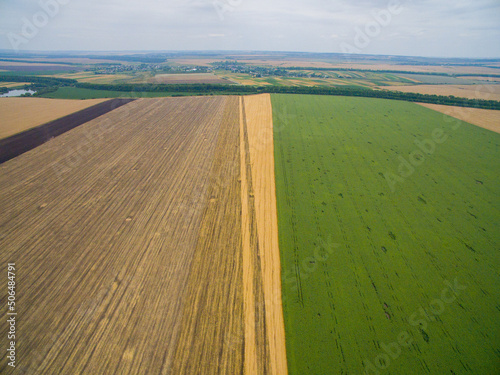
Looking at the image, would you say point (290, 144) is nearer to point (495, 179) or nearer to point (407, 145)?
point (407, 145)

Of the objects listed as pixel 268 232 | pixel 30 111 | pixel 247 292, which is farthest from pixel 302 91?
pixel 30 111

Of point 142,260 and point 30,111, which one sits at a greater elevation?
point 30,111

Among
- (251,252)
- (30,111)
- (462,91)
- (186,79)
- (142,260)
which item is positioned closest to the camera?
(142,260)

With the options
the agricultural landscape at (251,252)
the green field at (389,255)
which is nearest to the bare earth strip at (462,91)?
the agricultural landscape at (251,252)

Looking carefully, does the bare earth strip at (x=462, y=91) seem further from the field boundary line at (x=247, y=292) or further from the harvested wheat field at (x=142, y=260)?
the field boundary line at (x=247, y=292)

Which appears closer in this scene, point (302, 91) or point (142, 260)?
point (142, 260)

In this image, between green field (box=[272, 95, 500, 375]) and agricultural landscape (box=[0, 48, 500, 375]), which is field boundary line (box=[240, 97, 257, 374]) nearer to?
agricultural landscape (box=[0, 48, 500, 375])

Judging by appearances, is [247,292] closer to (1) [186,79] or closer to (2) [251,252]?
(2) [251,252]
